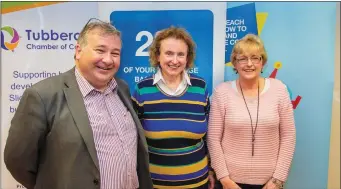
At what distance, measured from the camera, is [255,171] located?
2.02 meters

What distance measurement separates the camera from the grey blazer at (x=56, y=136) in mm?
1486

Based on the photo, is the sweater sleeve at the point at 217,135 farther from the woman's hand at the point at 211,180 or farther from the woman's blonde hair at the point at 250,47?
the woman's blonde hair at the point at 250,47

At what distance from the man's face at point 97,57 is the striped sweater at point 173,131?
42cm

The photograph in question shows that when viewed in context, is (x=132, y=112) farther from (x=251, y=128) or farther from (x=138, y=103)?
(x=251, y=128)

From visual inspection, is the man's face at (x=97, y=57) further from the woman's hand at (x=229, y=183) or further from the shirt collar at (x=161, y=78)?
the woman's hand at (x=229, y=183)

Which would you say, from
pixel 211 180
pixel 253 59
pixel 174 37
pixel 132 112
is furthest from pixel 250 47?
pixel 211 180

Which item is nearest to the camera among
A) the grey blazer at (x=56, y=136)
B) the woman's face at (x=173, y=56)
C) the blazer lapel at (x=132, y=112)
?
the grey blazer at (x=56, y=136)

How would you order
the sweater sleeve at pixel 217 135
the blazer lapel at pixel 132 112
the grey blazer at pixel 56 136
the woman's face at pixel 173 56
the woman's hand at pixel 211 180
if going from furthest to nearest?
the woman's hand at pixel 211 180 → the sweater sleeve at pixel 217 135 → the woman's face at pixel 173 56 → the blazer lapel at pixel 132 112 → the grey blazer at pixel 56 136

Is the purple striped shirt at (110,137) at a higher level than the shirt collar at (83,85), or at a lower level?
lower

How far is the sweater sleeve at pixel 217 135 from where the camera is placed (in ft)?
6.72

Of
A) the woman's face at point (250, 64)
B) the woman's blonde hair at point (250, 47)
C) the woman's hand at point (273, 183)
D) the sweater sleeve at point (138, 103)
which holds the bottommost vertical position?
the woman's hand at point (273, 183)

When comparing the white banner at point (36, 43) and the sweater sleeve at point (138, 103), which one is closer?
the sweater sleeve at point (138, 103)

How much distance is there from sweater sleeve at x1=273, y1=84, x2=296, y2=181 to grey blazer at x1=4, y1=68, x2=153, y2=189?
1.14 m

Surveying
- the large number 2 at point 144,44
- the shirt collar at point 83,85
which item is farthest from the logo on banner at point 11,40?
the shirt collar at point 83,85
